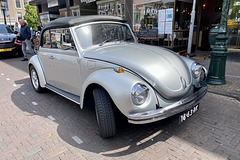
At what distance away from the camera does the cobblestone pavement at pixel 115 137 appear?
8.17 feet

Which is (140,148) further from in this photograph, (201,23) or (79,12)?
(79,12)

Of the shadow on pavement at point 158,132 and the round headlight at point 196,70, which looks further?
the round headlight at point 196,70

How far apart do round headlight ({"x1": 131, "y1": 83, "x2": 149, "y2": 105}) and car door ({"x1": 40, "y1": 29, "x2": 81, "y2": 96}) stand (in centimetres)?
133

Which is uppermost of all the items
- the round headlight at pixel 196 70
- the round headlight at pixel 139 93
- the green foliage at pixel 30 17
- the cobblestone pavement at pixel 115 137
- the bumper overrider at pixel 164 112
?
the green foliage at pixel 30 17

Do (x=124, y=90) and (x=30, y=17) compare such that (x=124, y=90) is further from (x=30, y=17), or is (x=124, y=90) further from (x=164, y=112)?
(x=30, y=17)

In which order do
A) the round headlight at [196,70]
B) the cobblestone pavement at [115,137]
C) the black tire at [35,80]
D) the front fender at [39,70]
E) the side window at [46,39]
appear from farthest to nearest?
1. the black tire at [35,80]
2. the front fender at [39,70]
3. the side window at [46,39]
4. the round headlight at [196,70]
5. the cobblestone pavement at [115,137]

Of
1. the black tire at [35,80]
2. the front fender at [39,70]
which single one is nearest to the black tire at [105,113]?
the front fender at [39,70]

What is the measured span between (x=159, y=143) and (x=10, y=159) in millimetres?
2109

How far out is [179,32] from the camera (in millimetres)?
9461

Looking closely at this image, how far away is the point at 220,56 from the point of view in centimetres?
475

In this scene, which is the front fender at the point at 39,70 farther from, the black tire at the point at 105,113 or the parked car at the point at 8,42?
the parked car at the point at 8,42

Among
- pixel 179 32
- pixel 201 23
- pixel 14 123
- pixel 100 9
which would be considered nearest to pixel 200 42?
pixel 201 23

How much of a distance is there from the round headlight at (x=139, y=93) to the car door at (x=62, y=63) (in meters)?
1.33

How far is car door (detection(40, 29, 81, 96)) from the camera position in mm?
3310
